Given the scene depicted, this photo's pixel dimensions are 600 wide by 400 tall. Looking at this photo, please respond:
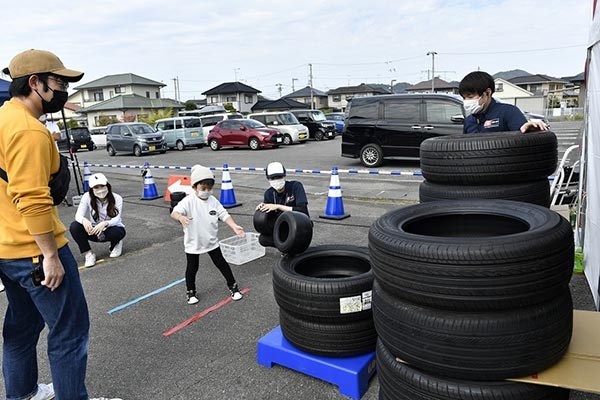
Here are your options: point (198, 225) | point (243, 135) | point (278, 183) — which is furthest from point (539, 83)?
point (198, 225)

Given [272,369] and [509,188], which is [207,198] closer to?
[272,369]

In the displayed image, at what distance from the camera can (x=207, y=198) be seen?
442cm

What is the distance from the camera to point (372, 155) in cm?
1379

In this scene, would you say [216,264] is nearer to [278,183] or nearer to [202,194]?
[202,194]

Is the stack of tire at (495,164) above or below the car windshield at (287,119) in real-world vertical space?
below

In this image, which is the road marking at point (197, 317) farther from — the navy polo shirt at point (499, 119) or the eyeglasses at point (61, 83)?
the navy polo shirt at point (499, 119)

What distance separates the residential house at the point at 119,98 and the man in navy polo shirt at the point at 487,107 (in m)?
52.1

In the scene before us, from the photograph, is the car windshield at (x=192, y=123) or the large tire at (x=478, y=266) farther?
the car windshield at (x=192, y=123)

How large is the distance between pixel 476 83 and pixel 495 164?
3.72 feet

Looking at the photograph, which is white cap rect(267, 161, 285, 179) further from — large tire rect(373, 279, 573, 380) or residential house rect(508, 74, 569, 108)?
residential house rect(508, 74, 569, 108)

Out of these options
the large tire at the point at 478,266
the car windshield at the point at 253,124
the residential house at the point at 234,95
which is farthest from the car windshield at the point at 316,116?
the residential house at the point at 234,95

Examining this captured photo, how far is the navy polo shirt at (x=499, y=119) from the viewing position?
3.97m

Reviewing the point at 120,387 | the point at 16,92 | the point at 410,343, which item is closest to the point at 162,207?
the point at 120,387

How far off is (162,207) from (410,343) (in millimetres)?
7807
